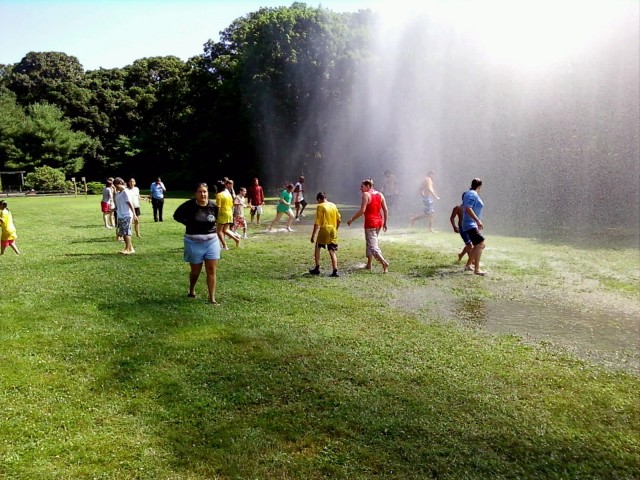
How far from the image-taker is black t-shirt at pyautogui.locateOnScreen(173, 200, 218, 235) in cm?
727

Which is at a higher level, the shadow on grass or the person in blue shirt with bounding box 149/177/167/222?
the person in blue shirt with bounding box 149/177/167/222

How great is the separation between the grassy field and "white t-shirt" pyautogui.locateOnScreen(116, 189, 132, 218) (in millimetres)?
2880

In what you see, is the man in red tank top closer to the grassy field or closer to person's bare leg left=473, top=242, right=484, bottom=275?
the grassy field

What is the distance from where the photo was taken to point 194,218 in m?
7.27

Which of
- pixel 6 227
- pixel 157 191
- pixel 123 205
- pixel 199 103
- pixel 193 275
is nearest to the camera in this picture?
pixel 193 275

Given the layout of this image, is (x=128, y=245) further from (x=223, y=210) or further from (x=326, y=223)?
(x=326, y=223)

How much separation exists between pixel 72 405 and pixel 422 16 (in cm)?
2805

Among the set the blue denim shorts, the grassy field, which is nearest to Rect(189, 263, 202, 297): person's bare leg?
the blue denim shorts

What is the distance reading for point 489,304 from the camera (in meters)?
7.83

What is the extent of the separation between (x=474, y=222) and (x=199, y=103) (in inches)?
1775

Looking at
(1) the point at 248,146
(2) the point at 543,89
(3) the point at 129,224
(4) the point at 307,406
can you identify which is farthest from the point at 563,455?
(1) the point at 248,146

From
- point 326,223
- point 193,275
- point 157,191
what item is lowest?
point 193,275

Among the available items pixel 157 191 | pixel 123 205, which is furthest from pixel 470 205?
pixel 157 191

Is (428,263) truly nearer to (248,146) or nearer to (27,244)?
(27,244)
